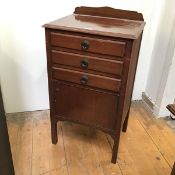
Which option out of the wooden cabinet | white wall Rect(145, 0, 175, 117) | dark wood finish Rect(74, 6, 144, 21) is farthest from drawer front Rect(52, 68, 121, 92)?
white wall Rect(145, 0, 175, 117)

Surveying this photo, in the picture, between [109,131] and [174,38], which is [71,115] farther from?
[174,38]

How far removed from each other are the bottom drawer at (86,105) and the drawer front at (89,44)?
23 centimetres

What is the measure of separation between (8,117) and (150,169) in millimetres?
1097

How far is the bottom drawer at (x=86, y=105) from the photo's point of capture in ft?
3.97

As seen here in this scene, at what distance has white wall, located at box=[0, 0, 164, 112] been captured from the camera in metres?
1.48

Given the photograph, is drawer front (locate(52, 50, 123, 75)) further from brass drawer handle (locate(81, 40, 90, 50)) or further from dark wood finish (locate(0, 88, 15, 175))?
dark wood finish (locate(0, 88, 15, 175))

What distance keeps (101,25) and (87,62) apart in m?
0.21

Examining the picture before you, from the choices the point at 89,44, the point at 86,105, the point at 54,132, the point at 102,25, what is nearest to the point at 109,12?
the point at 102,25

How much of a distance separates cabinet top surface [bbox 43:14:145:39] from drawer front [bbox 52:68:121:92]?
Result: 0.74 ft

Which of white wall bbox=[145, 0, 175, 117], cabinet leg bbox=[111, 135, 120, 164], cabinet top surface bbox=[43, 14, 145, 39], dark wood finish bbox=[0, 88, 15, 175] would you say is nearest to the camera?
dark wood finish bbox=[0, 88, 15, 175]

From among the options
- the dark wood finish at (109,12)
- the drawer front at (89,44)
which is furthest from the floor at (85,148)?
the dark wood finish at (109,12)

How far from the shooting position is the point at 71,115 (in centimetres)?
133

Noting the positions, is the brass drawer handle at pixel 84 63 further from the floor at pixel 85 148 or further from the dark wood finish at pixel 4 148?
the floor at pixel 85 148

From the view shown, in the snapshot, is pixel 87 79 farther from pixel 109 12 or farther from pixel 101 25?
pixel 109 12
